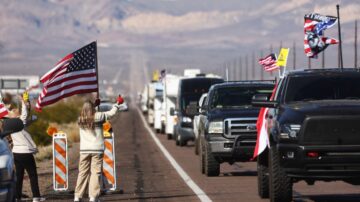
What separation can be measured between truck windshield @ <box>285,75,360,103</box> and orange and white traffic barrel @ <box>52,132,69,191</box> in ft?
17.6

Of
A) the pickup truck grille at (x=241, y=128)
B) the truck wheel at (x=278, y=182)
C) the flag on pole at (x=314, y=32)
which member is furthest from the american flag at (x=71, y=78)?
the flag on pole at (x=314, y=32)

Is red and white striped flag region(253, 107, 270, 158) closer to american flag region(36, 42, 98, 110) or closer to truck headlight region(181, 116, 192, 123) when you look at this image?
american flag region(36, 42, 98, 110)

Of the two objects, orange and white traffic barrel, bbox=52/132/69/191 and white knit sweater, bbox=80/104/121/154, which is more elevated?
white knit sweater, bbox=80/104/121/154

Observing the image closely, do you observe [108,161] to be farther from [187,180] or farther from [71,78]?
→ [187,180]

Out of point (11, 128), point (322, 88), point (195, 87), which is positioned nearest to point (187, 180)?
point (322, 88)

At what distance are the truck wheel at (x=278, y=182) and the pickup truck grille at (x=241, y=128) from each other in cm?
708

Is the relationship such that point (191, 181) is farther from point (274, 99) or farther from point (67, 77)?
point (274, 99)

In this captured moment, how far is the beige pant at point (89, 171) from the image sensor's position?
2003 centimetres

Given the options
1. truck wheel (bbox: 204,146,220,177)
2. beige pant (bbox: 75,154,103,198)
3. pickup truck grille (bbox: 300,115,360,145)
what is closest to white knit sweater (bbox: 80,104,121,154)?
beige pant (bbox: 75,154,103,198)

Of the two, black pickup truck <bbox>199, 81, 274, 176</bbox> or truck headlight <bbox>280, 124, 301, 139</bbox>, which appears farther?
black pickup truck <bbox>199, 81, 274, 176</bbox>

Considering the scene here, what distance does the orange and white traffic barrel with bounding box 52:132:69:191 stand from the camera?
76.6ft

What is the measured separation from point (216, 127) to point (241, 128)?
0.59 meters

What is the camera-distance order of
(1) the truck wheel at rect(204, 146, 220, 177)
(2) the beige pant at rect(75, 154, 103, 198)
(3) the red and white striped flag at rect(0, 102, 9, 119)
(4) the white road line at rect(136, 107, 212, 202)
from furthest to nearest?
(1) the truck wheel at rect(204, 146, 220, 177) → (4) the white road line at rect(136, 107, 212, 202) → (3) the red and white striped flag at rect(0, 102, 9, 119) → (2) the beige pant at rect(75, 154, 103, 198)

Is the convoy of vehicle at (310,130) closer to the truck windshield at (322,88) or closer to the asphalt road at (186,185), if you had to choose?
the truck windshield at (322,88)
